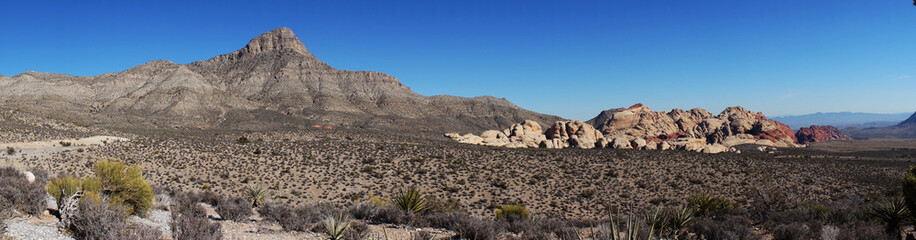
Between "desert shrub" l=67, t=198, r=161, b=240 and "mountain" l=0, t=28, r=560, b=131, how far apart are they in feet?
211

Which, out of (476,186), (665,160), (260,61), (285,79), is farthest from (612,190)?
(260,61)

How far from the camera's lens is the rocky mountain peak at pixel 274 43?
457 ft

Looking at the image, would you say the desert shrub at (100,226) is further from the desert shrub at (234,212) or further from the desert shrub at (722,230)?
the desert shrub at (722,230)

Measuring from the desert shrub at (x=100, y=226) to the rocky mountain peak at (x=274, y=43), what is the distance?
476ft

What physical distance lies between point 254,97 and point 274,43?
170ft

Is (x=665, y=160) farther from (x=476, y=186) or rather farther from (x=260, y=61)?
(x=260, y=61)

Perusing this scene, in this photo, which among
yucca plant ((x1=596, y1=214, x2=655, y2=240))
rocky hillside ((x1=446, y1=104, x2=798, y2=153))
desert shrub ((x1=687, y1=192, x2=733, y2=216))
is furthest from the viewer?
rocky hillside ((x1=446, y1=104, x2=798, y2=153))

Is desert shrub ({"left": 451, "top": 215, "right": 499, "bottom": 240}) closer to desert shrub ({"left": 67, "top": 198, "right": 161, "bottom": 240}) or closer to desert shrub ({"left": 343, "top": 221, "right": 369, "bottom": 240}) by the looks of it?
desert shrub ({"left": 343, "top": 221, "right": 369, "bottom": 240})

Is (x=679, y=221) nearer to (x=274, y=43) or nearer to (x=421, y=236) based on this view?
(x=421, y=236)

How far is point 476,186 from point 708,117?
101m

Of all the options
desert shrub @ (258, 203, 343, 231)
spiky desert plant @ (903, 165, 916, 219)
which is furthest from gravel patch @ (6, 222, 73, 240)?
spiky desert plant @ (903, 165, 916, 219)

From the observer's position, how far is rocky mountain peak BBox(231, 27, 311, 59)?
139413mm

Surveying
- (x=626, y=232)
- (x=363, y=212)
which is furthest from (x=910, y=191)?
(x=363, y=212)

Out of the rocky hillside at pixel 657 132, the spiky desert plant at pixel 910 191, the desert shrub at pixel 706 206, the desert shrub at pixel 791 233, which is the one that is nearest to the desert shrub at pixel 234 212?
the desert shrub at pixel 791 233
